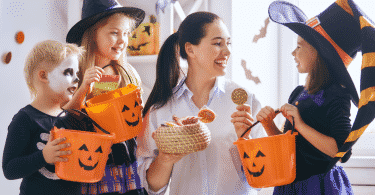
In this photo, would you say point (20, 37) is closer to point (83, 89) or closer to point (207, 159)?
point (83, 89)

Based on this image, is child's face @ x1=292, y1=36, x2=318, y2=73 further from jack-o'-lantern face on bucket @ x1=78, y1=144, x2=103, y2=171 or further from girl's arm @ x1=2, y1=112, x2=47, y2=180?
girl's arm @ x1=2, y1=112, x2=47, y2=180

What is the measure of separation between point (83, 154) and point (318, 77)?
730 mm

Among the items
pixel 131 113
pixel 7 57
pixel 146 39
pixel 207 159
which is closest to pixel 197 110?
pixel 207 159

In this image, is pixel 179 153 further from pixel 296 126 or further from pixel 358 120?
pixel 358 120

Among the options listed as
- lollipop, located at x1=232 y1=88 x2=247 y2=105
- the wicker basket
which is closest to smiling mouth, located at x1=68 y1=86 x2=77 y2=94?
the wicker basket

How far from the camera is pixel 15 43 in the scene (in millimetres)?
1452

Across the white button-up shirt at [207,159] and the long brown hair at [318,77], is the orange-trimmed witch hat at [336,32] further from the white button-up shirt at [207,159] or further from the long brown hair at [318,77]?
the white button-up shirt at [207,159]

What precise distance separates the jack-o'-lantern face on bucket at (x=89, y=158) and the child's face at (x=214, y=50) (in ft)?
1.54

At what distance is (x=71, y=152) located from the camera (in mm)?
766

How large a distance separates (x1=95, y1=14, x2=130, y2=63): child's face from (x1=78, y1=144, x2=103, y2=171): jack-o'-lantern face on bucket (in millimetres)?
516

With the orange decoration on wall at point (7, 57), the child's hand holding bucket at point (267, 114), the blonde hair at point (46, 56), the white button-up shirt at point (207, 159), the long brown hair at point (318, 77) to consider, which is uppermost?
the blonde hair at point (46, 56)

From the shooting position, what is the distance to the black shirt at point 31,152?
0.92 metres

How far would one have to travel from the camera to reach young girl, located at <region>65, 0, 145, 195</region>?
1050mm

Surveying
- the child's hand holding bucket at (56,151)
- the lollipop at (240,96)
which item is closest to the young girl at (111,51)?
Result: the child's hand holding bucket at (56,151)
